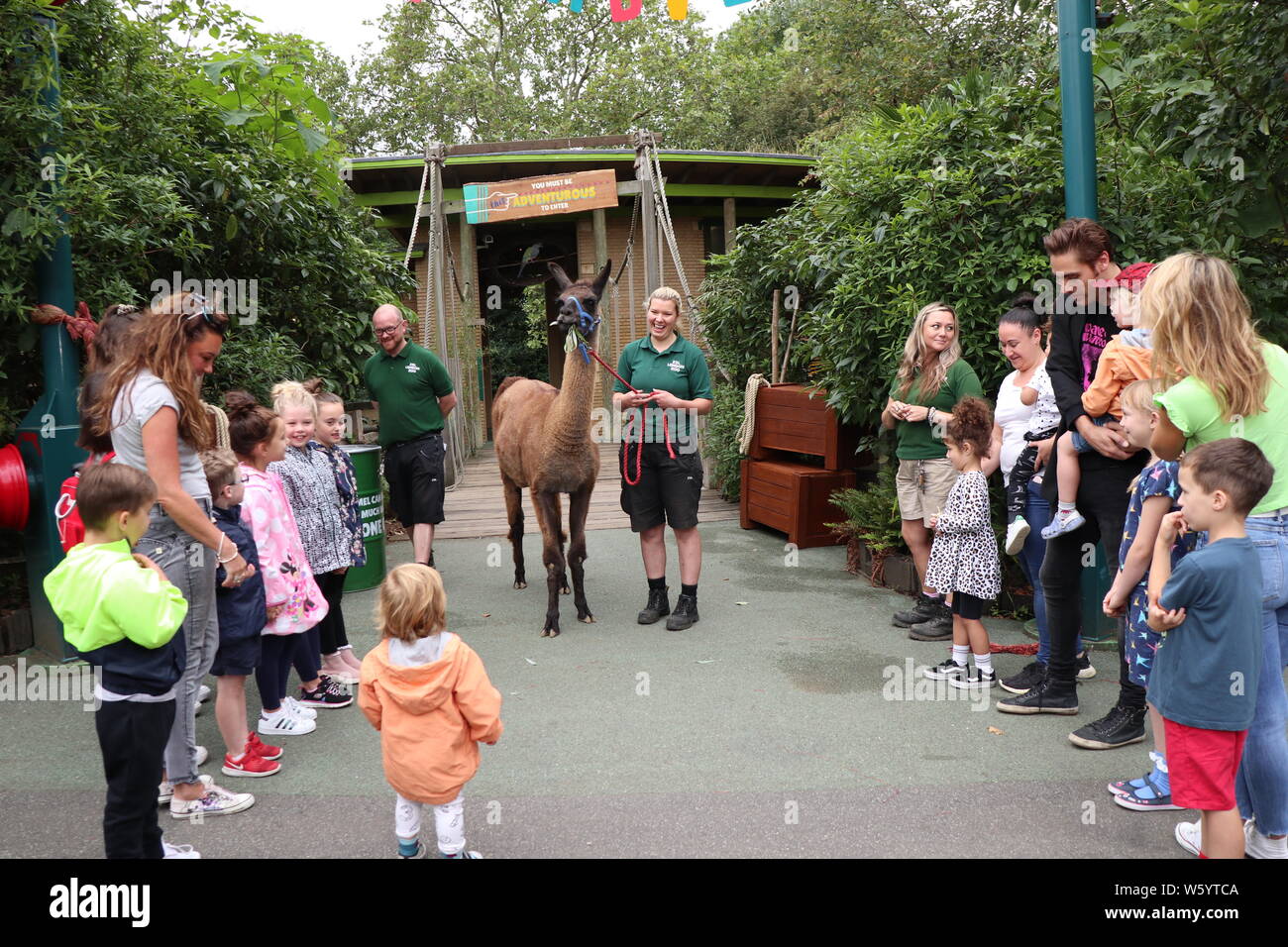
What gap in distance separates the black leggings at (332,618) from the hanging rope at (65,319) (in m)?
2.01

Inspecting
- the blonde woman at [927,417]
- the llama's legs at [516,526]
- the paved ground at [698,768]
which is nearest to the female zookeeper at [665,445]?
the paved ground at [698,768]

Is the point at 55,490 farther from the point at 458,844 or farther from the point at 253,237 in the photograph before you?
the point at 458,844

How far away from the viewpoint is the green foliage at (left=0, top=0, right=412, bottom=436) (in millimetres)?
5203

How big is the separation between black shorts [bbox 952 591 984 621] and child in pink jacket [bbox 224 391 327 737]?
3.03 m

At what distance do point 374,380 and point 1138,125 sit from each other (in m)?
4.90

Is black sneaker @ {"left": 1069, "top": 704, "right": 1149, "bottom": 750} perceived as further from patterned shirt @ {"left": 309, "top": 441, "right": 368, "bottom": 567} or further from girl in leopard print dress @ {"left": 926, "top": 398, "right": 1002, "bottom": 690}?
patterned shirt @ {"left": 309, "top": 441, "right": 368, "bottom": 567}

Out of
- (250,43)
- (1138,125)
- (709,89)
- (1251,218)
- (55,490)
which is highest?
(709,89)

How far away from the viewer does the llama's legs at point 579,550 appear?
6266mm

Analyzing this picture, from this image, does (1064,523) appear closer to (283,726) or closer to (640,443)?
(640,443)

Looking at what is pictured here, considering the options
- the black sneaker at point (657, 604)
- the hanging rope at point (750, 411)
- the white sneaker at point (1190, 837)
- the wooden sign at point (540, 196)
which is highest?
the wooden sign at point (540, 196)

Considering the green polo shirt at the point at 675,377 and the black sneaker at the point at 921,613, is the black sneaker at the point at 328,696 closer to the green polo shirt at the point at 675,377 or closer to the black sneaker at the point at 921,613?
the green polo shirt at the point at 675,377

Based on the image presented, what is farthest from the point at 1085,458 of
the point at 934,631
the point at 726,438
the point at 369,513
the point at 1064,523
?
the point at 726,438

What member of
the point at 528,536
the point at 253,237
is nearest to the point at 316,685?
the point at 253,237
